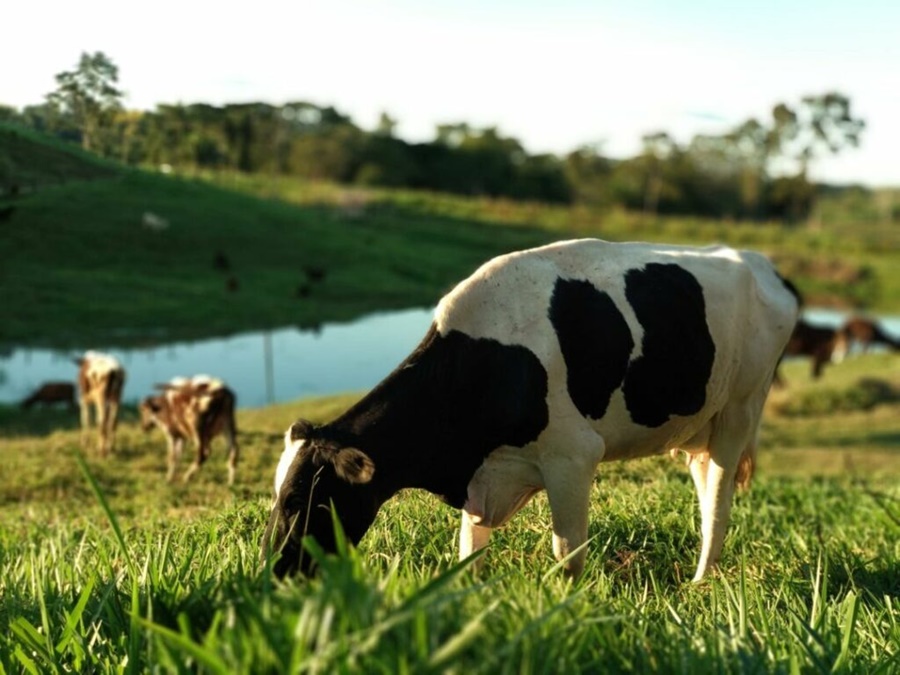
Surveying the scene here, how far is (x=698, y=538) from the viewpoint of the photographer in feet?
18.9

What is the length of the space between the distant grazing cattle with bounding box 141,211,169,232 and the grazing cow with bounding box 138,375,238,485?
16.9 m

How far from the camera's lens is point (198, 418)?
11938mm

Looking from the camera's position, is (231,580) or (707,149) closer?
(231,580)

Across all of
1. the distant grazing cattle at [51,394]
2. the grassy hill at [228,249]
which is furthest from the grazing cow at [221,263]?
the distant grazing cattle at [51,394]

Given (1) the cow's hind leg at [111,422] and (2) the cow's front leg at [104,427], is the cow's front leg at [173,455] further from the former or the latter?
(1) the cow's hind leg at [111,422]

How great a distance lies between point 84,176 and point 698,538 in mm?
6298

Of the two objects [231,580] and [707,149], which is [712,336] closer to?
[231,580]

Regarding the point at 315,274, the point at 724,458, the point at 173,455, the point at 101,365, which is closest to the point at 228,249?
the point at 315,274

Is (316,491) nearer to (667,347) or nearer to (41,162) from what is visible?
(667,347)

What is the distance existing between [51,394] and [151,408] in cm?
655

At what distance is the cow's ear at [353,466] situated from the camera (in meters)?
4.32

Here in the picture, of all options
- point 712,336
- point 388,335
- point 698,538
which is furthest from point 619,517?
point 388,335

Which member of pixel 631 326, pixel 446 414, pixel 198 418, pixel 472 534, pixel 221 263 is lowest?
pixel 198 418

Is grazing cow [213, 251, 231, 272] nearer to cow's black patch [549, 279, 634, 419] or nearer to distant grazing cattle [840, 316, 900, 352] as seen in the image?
distant grazing cattle [840, 316, 900, 352]
